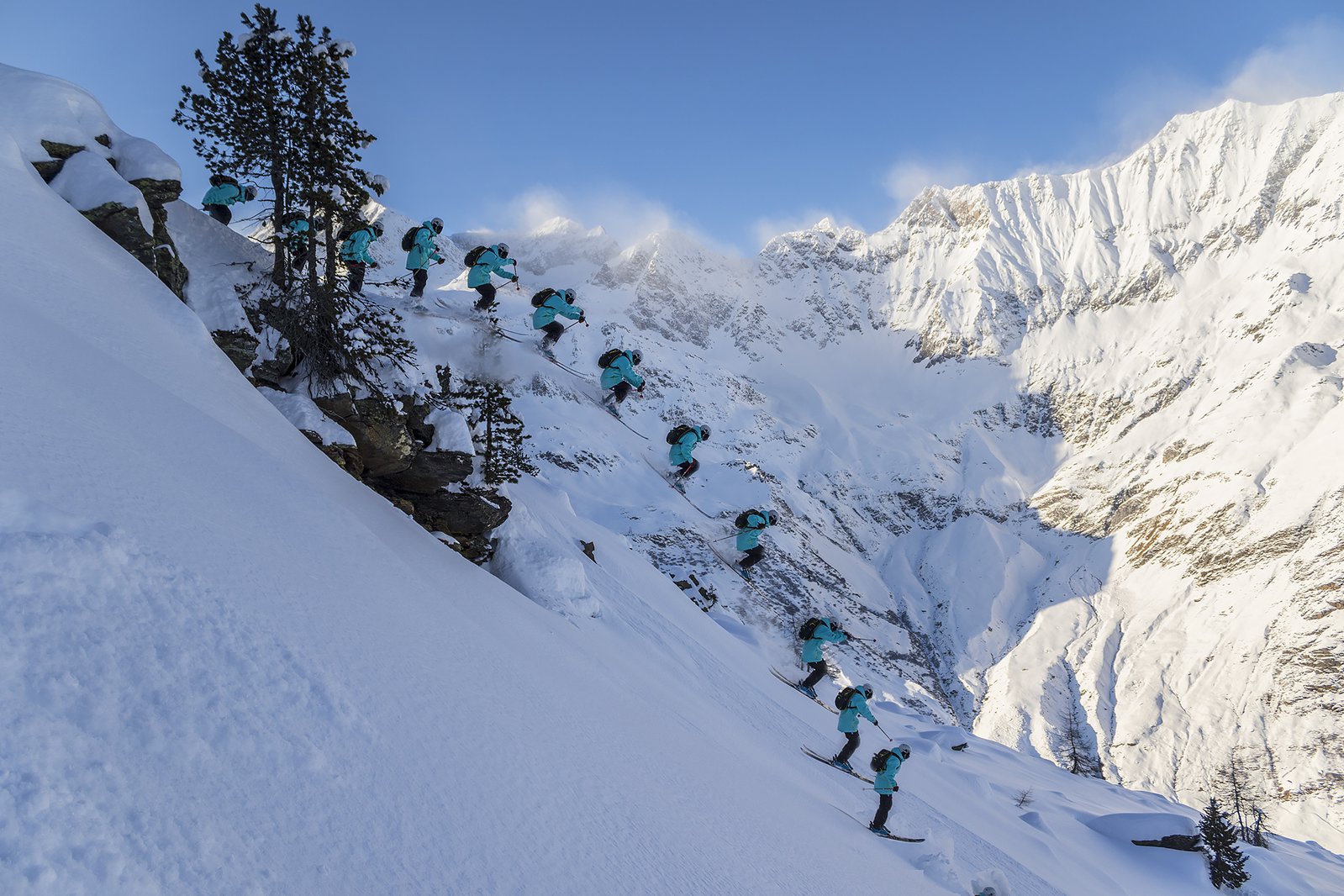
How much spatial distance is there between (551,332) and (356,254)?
13.3ft

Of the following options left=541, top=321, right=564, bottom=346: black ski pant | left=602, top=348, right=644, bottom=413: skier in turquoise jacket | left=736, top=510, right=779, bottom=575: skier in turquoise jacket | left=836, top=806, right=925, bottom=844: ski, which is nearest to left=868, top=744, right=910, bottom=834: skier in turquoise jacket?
left=836, top=806, right=925, bottom=844: ski

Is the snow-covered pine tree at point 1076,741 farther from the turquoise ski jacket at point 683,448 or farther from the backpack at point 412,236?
the backpack at point 412,236

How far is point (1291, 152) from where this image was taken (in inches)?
6929

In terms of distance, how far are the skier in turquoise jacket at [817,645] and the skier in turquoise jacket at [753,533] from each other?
242 cm

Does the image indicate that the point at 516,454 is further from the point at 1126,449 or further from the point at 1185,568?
the point at 1126,449

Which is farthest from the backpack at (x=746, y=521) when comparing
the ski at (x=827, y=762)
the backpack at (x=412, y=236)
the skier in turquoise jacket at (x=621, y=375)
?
the backpack at (x=412, y=236)

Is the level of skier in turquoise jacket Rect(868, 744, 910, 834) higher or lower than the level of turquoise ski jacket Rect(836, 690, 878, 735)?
lower

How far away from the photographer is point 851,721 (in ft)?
44.0

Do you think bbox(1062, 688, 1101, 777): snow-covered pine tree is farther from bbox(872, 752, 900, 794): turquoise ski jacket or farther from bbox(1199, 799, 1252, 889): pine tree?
bbox(872, 752, 900, 794): turquoise ski jacket

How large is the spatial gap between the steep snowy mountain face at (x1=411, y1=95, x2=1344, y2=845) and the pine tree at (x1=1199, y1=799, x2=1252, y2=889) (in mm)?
13844

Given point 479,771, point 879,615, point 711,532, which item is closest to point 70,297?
point 479,771

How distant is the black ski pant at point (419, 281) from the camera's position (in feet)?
44.8

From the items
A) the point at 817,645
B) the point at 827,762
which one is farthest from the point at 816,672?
the point at 827,762

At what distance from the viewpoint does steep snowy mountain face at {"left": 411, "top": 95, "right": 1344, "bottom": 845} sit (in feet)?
303
